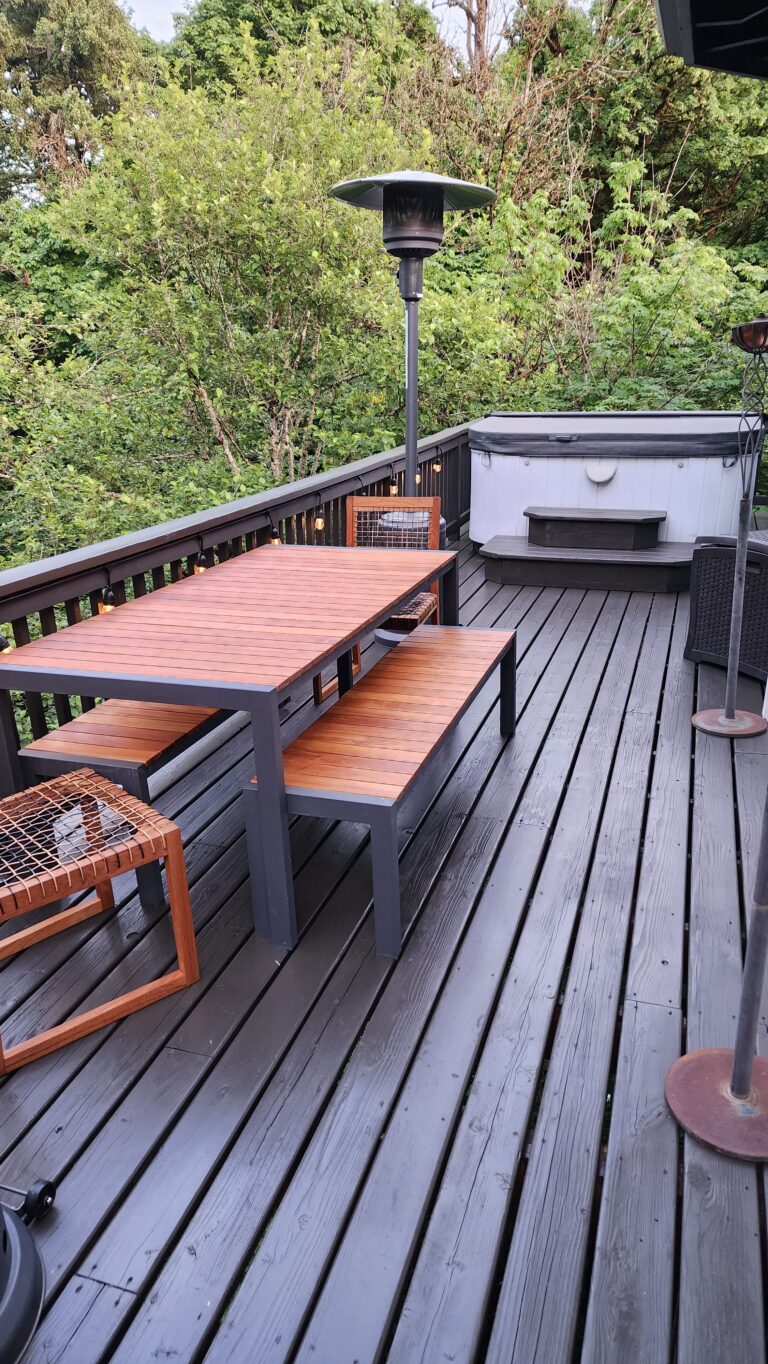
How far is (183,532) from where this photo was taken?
9.66ft

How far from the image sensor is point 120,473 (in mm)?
7785

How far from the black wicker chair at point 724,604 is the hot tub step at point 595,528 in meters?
1.42

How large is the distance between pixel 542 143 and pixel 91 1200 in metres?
11.1

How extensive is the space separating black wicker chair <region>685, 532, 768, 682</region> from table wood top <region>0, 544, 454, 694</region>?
45.4 inches

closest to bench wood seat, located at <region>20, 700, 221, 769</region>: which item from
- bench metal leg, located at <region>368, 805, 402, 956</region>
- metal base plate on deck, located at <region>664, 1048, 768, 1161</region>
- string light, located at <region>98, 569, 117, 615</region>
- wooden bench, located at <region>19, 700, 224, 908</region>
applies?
wooden bench, located at <region>19, 700, 224, 908</region>

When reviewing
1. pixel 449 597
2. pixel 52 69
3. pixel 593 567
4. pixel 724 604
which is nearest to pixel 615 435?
pixel 593 567

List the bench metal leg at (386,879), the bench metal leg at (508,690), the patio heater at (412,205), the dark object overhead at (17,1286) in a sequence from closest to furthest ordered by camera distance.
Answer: the dark object overhead at (17,1286) → the bench metal leg at (386,879) → the bench metal leg at (508,690) → the patio heater at (412,205)

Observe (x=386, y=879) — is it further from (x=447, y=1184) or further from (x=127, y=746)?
(x=127, y=746)

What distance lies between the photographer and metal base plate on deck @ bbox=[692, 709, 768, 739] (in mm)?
3016

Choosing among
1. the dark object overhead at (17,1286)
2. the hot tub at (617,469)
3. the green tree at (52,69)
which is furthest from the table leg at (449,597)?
the green tree at (52,69)

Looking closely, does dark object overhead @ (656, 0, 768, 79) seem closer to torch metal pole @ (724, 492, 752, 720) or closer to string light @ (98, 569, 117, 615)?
torch metal pole @ (724, 492, 752, 720)

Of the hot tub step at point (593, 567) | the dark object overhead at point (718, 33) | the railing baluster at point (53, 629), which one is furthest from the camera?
the hot tub step at point (593, 567)

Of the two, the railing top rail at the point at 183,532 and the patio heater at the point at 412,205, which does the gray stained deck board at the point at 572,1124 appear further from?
the patio heater at the point at 412,205

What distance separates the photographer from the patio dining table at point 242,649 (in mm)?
1933
